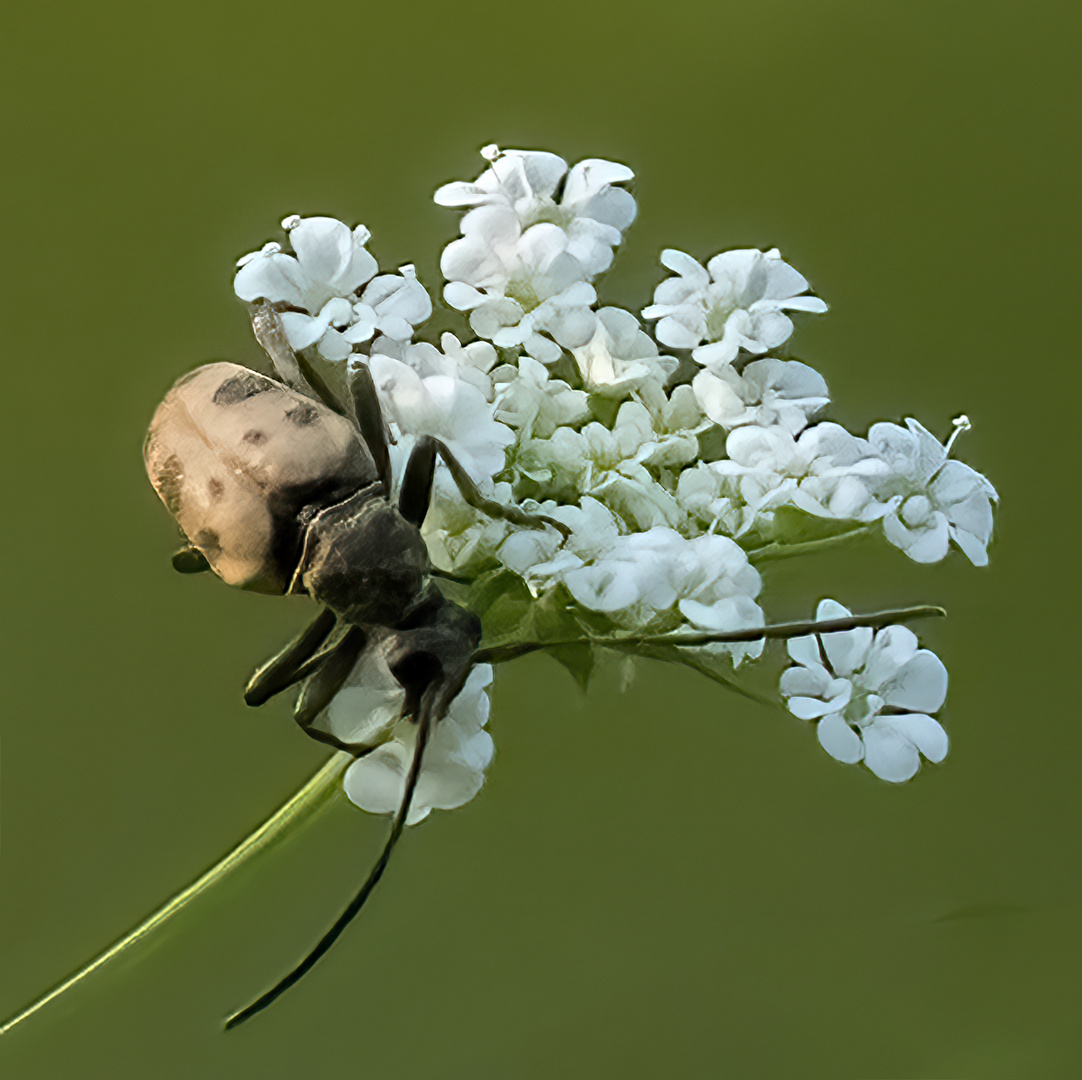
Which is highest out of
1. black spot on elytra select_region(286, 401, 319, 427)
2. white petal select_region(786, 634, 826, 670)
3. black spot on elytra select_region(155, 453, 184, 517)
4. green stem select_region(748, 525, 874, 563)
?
black spot on elytra select_region(286, 401, 319, 427)

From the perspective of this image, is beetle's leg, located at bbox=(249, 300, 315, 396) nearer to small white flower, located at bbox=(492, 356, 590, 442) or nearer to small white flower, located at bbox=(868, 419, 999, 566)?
small white flower, located at bbox=(492, 356, 590, 442)

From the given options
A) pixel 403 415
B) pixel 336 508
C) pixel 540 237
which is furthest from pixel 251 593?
pixel 540 237

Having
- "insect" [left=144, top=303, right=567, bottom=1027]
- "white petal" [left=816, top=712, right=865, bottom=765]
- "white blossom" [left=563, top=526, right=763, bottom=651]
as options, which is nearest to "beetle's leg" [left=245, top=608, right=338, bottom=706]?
"insect" [left=144, top=303, right=567, bottom=1027]

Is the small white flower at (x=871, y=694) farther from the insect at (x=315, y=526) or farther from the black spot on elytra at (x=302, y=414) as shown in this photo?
the black spot on elytra at (x=302, y=414)

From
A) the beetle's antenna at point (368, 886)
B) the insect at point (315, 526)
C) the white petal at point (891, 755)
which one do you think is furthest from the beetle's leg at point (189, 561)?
the white petal at point (891, 755)

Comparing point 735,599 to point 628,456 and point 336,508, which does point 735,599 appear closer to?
point 628,456
